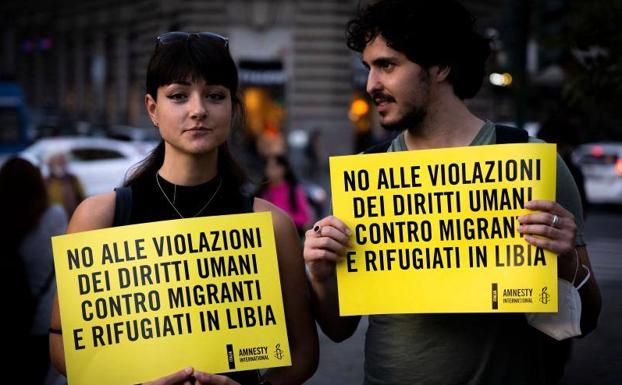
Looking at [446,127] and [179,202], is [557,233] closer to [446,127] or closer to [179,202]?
[446,127]

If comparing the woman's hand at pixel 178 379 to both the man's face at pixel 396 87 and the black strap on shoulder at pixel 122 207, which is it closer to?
the black strap on shoulder at pixel 122 207

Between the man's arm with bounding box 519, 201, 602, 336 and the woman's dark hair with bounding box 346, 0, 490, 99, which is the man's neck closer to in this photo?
the woman's dark hair with bounding box 346, 0, 490, 99

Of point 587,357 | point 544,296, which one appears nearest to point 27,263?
point 544,296

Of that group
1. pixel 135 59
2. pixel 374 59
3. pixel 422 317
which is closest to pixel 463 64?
pixel 374 59

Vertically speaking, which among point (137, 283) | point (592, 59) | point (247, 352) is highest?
point (592, 59)

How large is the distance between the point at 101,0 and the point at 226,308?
4299cm

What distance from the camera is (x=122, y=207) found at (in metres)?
3.22

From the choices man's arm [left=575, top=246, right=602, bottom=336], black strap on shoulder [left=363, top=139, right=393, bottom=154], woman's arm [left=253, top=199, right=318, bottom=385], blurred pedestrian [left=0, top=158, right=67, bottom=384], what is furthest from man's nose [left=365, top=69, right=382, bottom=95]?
blurred pedestrian [left=0, top=158, right=67, bottom=384]

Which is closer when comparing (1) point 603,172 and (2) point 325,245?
(2) point 325,245

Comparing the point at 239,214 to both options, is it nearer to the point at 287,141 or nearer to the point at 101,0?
the point at 287,141

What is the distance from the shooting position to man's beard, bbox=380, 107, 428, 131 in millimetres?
3180

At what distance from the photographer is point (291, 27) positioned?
3316cm

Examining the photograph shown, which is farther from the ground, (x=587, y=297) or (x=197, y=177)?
(x=197, y=177)

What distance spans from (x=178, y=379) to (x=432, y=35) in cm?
133
